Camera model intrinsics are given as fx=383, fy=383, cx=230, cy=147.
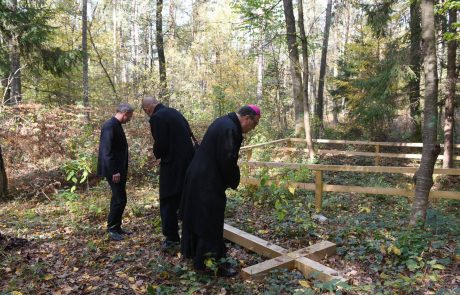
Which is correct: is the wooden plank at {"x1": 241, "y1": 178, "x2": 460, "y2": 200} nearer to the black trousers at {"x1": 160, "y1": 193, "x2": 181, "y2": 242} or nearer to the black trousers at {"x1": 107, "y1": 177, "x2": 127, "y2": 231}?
the black trousers at {"x1": 160, "y1": 193, "x2": 181, "y2": 242}

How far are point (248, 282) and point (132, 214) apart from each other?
3.46 metres

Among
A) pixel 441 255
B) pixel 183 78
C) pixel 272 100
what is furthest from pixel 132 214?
pixel 183 78

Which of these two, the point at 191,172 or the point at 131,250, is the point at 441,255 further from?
the point at 131,250

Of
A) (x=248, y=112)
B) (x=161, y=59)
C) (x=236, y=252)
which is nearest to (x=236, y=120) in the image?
(x=248, y=112)

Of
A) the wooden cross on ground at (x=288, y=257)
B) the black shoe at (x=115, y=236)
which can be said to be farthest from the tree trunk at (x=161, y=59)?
the wooden cross on ground at (x=288, y=257)

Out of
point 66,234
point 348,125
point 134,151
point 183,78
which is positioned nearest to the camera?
point 66,234

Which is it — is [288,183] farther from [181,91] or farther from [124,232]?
[181,91]

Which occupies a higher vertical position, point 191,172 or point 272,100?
point 272,100

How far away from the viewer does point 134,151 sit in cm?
1066

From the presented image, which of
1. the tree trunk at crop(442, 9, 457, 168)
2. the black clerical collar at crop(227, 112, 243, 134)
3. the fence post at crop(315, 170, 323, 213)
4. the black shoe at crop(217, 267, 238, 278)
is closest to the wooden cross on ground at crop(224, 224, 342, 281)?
the black shoe at crop(217, 267, 238, 278)

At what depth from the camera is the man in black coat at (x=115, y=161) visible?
538 centimetres

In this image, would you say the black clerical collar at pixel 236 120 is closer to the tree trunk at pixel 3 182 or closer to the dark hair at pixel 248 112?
the dark hair at pixel 248 112

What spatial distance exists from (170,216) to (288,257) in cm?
161

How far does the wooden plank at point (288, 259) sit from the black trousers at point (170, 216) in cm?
130
